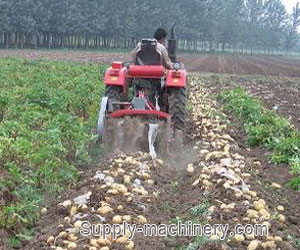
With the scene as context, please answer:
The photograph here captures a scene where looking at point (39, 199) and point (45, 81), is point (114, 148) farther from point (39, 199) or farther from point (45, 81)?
point (45, 81)

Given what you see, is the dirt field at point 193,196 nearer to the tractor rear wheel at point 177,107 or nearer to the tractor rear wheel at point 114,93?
the tractor rear wheel at point 177,107

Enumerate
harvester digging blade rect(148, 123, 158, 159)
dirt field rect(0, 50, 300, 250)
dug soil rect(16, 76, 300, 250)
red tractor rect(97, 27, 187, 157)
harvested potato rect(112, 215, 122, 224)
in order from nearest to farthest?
dug soil rect(16, 76, 300, 250)
dirt field rect(0, 50, 300, 250)
harvested potato rect(112, 215, 122, 224)
harvester digging blade rect(148, 123, 158, 159)
red tractor rect(97, 27, 187, 157)

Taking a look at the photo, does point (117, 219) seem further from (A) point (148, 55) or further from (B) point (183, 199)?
(A) point (148, 55)

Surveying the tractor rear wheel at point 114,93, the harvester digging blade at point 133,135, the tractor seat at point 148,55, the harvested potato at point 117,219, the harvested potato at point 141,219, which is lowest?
the harvested potato at point 141,219

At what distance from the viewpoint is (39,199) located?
21.1ft

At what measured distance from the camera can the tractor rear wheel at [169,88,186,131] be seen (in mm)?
10234

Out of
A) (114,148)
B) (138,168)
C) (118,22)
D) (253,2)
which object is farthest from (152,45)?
(253,2)

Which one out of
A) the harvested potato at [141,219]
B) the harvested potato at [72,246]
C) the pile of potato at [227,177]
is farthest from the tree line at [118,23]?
the harvested potato at [72,246]

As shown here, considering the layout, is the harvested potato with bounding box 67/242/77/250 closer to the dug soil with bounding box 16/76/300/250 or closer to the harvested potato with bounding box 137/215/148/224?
the dug soil with bounding box 16/76/300/250

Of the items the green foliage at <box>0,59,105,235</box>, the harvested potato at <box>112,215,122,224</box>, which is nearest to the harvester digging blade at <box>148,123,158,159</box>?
the green foliage at <box>0,59,105,235</box>

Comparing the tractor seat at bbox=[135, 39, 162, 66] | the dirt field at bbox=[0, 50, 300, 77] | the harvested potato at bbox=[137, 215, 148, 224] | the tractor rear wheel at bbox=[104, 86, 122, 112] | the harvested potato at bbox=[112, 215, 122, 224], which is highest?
the tractor seat at bbox=[135, 39, 162, 66]

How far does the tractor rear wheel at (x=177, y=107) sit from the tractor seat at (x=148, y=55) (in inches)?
25.2

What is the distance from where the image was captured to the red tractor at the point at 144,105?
9.34m

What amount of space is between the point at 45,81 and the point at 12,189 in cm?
1078
